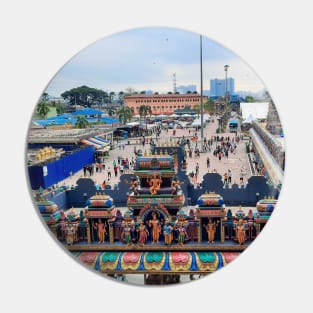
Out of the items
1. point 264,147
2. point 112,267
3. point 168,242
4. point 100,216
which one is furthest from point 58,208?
point 264,147

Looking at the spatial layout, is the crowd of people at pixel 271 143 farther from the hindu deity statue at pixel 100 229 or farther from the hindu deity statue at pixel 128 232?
the hindu deity statue at pixel 100 229

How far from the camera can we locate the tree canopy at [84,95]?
5328 mm

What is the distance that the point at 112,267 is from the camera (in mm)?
5512

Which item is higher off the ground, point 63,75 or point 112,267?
point 63,75

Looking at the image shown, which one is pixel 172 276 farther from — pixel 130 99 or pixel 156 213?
pixel 130 99

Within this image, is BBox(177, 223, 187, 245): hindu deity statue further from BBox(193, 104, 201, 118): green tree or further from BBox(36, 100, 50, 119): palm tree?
BBox(36, 100, 50, 119): palm tree

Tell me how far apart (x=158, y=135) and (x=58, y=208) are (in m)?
1.64

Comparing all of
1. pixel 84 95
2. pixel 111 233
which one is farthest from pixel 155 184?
pixel 84 95

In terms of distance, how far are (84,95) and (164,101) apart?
41.2 inches

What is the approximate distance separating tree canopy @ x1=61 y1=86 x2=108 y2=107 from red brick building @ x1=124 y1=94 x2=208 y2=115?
0.36 m

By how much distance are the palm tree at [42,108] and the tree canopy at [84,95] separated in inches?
10.2

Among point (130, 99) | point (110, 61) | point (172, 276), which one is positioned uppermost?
point (110, 61)

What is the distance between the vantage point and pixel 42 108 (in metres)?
5.38

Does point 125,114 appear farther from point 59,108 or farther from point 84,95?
point 59,108
